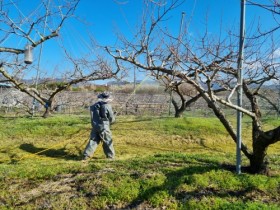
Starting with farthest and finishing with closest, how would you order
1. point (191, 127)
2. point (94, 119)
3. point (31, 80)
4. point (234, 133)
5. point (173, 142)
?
point (31, 80) → point (191, 127) → point (173, 142) → point (94, 119) → point (234, 133)

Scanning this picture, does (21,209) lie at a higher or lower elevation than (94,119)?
lower

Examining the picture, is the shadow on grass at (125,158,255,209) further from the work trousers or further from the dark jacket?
the dark jacket

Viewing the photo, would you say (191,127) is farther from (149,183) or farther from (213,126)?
(149,183)

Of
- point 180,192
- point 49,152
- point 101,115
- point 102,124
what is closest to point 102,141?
point 102,124

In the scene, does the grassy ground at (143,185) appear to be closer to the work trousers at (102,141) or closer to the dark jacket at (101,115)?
the work trousers at (102,141)

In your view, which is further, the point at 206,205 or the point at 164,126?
the point at 164,126

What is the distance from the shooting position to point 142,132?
11016mm

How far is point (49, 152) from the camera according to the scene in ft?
31.0

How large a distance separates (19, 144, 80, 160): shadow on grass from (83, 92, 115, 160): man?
80 centimetres

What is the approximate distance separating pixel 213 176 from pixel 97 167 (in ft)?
6.48

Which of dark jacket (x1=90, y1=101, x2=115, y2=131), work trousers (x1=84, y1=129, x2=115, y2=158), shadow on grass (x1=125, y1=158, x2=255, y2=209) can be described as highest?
dark jacket (x1=90, y1=101, x2=115, y2=131)

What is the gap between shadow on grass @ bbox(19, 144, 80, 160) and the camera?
9097 millimetres

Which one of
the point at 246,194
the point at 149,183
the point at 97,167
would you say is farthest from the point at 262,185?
the point at 97,167

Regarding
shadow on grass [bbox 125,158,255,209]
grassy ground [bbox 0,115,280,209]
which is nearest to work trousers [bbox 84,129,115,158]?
grassy ground [bbox 0,115,280,209]
